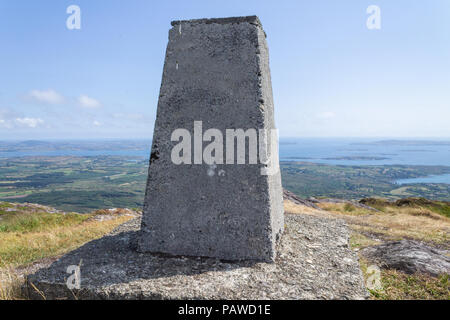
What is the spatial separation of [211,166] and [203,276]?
1.65 meters

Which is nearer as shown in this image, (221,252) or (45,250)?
(221,252)

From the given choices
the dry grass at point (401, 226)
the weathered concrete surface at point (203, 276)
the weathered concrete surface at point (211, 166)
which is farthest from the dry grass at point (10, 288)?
the dry grass at point (401, 226)

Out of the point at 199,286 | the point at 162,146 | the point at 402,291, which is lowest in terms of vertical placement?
the point at 402,291

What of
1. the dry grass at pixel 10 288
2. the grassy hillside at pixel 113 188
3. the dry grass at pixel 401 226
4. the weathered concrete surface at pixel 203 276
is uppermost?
the weathered concrete surface at pixel 203 276

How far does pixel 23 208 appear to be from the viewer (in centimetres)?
1941

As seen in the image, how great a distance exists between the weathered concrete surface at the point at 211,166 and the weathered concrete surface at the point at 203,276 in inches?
13.2

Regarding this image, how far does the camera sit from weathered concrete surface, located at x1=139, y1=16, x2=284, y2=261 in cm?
447

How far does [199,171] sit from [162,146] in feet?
2.50

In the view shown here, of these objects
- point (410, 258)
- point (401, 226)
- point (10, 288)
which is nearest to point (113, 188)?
point (401, 226)

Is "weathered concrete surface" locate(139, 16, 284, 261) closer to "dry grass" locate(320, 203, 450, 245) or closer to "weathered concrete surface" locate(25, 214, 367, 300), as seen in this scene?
A: "weathered concrete surface" locate(25, 214, 367, 300)

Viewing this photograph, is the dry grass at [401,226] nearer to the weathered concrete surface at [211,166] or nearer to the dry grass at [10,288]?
the weathered concrete surface at [211,166]

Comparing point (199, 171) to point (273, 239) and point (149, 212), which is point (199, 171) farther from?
point (273, 239)

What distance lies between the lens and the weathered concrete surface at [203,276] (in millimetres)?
3557
